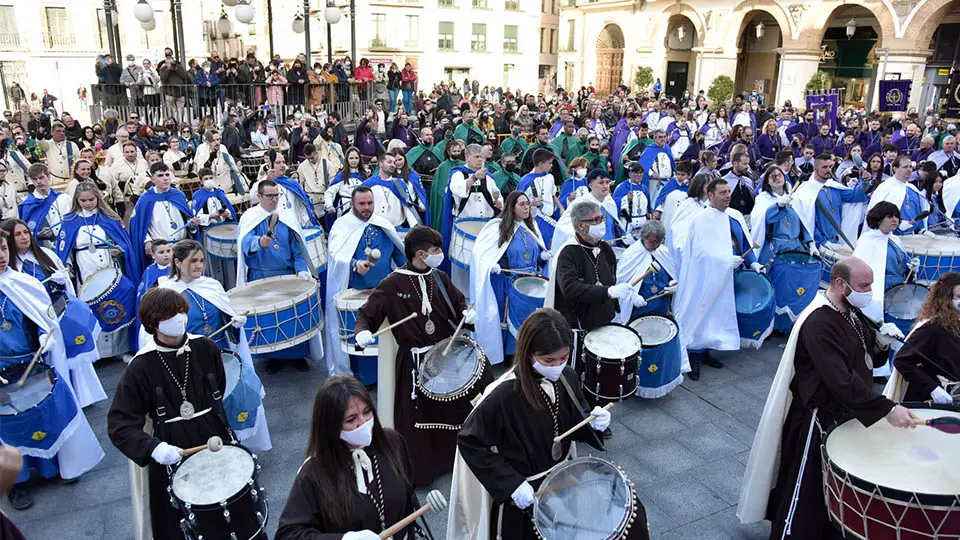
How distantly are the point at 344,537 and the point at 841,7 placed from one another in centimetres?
3393

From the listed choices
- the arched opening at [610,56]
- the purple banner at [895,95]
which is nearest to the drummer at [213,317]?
the purple banner at [895,95]

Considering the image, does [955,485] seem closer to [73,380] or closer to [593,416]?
[593,416]

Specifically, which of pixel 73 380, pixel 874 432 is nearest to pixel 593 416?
pixel 874 432

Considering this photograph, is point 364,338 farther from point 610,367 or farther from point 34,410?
point 34,410

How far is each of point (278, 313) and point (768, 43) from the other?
36.8m

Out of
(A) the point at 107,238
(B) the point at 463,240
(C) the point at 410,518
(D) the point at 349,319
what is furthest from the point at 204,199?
(C) the point at 410,518

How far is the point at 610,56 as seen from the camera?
43094mm

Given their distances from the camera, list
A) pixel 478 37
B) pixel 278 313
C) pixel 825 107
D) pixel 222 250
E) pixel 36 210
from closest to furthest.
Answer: pixel 278 313 < pixel 36 210 < pixel 222 250 < pixel 825 107 < pixel 478 37

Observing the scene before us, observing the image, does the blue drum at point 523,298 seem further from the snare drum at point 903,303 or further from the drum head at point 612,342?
the snare drum at point 903,303

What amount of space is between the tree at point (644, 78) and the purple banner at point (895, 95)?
16.3 m

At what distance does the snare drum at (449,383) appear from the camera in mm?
5254

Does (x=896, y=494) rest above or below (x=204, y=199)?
below

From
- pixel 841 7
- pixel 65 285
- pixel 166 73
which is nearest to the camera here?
pixel 65 285

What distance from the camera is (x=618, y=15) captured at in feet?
132
